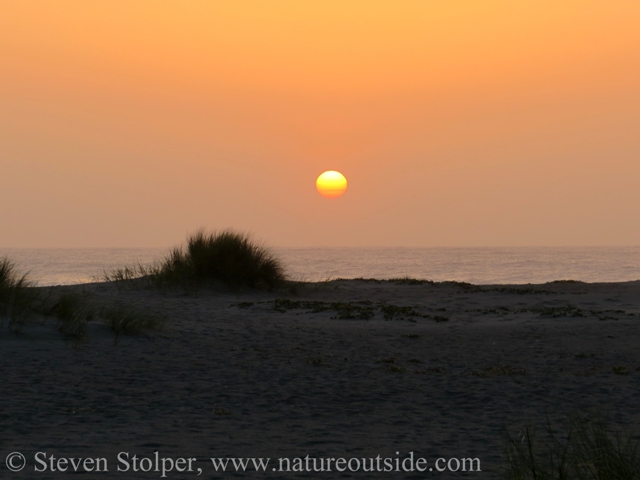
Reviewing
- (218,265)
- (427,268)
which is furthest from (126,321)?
(427,268)

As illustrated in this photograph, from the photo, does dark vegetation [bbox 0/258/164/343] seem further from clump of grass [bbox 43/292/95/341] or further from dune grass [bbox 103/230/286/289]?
dune grass [bbox 103/230/286/289]

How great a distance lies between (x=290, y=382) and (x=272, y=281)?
40.8ft

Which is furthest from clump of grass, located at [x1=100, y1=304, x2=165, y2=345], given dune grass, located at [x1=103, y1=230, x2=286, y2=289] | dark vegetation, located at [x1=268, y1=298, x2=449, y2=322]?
dune grass, located at [x1=103, y1=230, x2=286, y2=289]

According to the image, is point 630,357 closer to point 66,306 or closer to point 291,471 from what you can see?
point 291,471

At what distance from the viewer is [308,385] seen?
868cm

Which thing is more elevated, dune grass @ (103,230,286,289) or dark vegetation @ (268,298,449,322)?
dune grass @ (103,230,286,289)

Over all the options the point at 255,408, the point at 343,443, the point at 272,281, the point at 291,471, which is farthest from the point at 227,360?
the point at 272,281

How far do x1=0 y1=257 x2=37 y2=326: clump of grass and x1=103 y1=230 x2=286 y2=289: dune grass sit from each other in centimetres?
720

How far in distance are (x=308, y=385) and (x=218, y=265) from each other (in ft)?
39.4

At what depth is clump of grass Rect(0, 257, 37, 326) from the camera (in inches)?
445

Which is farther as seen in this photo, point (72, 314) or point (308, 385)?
point (72, 314)

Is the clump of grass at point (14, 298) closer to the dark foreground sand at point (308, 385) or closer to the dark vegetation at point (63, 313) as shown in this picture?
the dark vegetation at point (63, 313)

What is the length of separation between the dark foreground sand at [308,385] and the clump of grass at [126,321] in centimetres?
26

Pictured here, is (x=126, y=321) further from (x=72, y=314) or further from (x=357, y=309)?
(x=357, y=309)
